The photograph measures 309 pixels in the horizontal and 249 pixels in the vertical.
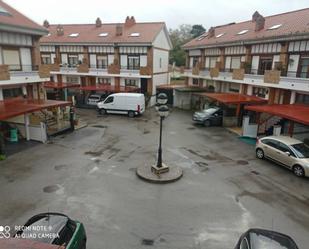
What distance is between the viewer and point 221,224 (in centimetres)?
912

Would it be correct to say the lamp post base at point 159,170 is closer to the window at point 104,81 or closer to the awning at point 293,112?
the awning at point 293,112

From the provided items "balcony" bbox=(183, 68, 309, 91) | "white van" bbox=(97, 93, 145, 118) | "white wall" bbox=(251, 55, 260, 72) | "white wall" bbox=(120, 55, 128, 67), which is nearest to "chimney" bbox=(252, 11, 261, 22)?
"white wall" bbox=(251, 55, 260, 72)

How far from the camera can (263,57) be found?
75.2 ft

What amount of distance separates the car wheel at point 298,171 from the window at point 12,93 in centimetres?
2050

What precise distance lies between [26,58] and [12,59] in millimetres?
1439

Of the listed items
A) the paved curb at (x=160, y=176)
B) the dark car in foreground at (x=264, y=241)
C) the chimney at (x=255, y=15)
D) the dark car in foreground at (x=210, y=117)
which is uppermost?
the chimney at (x=255, y=15)

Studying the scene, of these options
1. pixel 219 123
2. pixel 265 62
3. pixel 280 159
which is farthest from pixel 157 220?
pixel 265 62

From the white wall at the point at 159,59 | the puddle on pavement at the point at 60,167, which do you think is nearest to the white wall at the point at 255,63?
the white wall at the point at 159,59

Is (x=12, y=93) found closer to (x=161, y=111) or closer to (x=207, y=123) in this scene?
(x=161, y=111)

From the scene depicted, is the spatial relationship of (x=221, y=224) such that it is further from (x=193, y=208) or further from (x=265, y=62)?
(x=265, y=62)

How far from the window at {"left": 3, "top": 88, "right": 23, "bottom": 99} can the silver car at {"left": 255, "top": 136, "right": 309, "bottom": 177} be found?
61.6 ft

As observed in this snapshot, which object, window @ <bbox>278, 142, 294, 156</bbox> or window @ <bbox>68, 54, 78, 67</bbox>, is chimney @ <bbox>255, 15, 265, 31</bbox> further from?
window @ <bbox>68, 54, 78, 67</bbox>

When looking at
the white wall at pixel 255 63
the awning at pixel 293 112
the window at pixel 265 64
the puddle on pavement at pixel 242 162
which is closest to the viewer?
the puddle on pavement at pixel 242 162

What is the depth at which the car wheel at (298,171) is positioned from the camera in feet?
42.8
